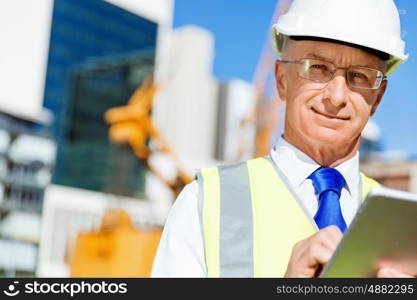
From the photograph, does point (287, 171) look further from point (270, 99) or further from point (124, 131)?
point (270, 99)

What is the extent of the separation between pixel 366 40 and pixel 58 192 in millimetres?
50298

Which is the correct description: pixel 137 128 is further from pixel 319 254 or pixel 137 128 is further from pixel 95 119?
pixel 95 119

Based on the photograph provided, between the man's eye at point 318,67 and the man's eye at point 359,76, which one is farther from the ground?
the man's eye at point 318,67

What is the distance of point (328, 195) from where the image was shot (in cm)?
146

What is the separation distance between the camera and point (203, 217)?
1.40m

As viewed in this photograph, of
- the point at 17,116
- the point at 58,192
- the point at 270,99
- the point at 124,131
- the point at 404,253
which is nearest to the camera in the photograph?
the point at 404,253

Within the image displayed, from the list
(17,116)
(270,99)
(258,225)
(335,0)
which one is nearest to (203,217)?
(258,225)

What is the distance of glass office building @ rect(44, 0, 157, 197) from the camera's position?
53.3 meters

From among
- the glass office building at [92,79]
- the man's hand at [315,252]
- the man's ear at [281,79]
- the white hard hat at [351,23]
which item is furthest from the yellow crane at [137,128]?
the glass office building at [92,79]

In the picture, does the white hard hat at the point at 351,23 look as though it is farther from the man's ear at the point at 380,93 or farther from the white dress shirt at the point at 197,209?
the white dress shirt at the point at 197,209

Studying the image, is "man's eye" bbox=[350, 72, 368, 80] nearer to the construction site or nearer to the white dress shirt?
the white dress shirt

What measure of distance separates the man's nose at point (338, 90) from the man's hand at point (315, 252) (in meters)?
0.34

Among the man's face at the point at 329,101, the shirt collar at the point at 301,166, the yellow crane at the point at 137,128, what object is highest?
the yellow crane at the point at 137,128

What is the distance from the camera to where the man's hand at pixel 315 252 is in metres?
1.18
